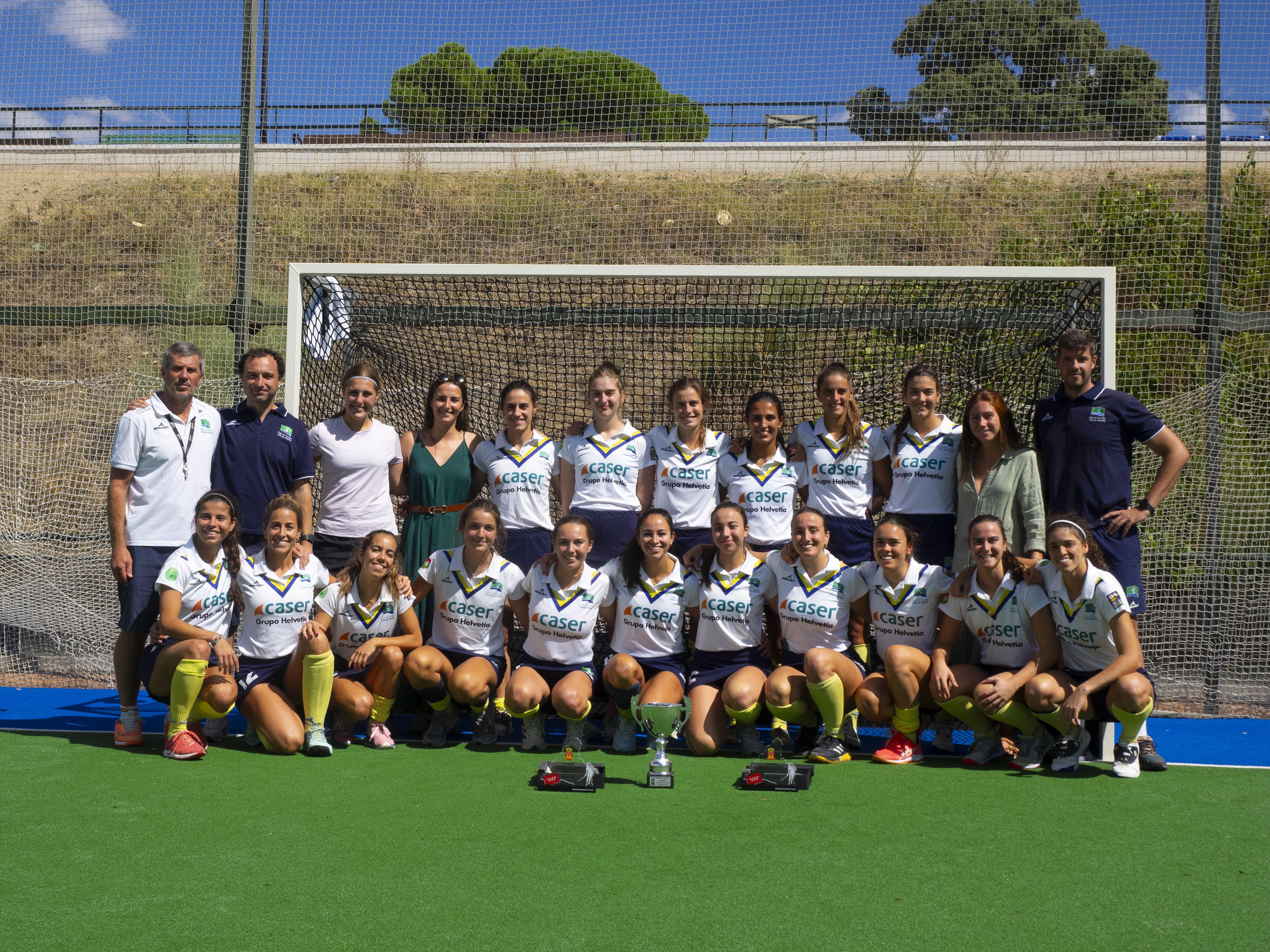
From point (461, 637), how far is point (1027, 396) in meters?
3.11

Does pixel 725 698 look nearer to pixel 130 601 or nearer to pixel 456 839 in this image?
pixel 456 839

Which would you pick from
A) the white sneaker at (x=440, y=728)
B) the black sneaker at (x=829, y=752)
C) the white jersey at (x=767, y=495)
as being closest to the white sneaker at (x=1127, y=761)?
the black sneaker at (x=829, y=752)

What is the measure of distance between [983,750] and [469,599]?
7.11ft

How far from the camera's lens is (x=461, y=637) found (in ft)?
15.0

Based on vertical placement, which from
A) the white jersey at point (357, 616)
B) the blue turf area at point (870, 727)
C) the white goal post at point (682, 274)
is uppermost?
the white goal post at point (682, 274)

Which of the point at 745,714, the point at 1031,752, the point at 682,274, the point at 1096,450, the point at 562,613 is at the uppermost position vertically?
the point at 682,274

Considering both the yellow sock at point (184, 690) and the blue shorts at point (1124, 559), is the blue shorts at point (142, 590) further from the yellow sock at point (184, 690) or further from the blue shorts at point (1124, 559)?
the blue shorts at point (1124, 559)

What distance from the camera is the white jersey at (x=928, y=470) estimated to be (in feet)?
15.1

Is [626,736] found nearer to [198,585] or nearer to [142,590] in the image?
[198,585]

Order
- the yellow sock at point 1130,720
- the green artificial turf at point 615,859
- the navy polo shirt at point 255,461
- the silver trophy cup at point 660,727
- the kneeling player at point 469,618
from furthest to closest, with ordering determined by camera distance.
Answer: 1. the navy polo shirt at point 255,461
2. the kneeling player at point 469,618
3. the yellow sock at point 1130,720
4. the silver trophy cup at point 660,727
5. the green artificial turf at point 615,859

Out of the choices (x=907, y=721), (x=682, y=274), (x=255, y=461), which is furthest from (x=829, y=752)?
(x=255, y=461)

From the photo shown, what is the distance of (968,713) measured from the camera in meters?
4.25

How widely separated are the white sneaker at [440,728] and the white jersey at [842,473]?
181 cm

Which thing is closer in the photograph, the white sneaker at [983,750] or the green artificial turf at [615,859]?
the green artificial turf at [615,859]
